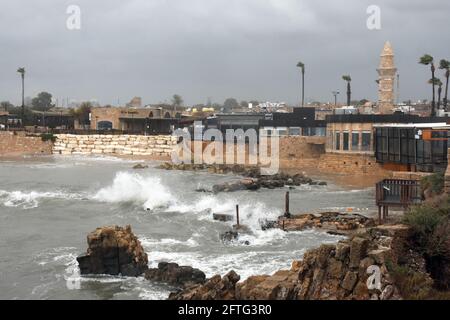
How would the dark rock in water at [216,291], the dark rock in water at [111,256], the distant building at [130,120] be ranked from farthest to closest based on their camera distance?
the distant building at [130,120] < the dark rock in water at [111,256] < the dark rock in water at [216,291]

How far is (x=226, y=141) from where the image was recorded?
64.9m

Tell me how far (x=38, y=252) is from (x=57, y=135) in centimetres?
5667

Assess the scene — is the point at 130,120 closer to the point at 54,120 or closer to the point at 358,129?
the point at 54,120

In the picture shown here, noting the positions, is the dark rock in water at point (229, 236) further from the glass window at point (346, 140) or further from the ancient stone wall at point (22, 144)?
the ancient stone wall at point (22, 144)

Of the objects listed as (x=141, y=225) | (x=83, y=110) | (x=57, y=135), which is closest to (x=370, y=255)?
(x=141, y=225)

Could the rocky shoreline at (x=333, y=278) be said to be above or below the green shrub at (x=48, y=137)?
below

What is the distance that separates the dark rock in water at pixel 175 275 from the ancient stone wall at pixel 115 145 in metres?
50.7

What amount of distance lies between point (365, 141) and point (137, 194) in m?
20.2

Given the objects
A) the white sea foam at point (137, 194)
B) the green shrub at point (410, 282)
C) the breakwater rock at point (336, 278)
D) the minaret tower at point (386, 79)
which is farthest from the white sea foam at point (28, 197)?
the minaret tower at point (386, 79)

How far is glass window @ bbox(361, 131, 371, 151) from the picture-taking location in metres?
49.9

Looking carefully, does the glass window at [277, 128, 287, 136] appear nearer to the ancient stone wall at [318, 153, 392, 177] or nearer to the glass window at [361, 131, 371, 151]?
the ancient stone wall at [318, 153, 392, 177]

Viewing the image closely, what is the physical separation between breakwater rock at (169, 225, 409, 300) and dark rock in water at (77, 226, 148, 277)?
5.73 m

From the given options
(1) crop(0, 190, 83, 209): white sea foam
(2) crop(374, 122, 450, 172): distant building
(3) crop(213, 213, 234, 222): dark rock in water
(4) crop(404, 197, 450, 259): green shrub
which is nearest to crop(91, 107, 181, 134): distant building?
(1) crop(0, 190, 83, 209): white sea foam

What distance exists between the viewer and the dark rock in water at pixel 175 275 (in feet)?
63.1
